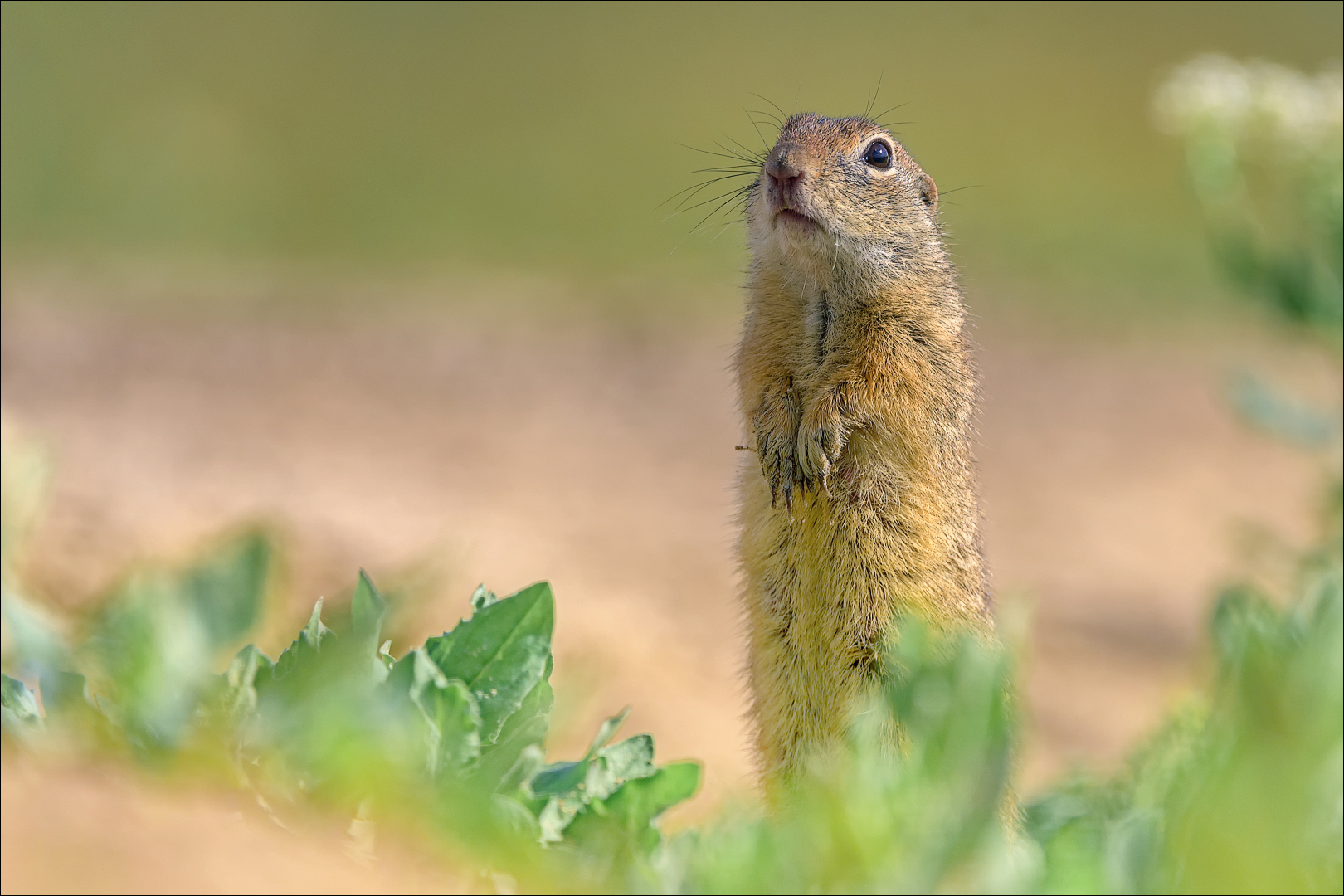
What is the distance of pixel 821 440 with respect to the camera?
10.2 feet

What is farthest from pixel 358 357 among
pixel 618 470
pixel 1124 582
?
pixel 1124 582

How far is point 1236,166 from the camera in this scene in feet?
16.3

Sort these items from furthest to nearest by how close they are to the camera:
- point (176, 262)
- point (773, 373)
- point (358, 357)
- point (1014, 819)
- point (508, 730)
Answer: point (176, 262) < point (358, 357) < point (773, 373) < point (1014, 819) < point (508, 730)

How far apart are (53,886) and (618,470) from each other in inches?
317

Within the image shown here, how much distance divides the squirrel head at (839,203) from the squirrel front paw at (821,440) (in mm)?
434

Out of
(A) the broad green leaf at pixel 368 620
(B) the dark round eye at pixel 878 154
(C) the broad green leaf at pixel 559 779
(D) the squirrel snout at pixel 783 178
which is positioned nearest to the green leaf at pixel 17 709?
(A) the broad green leaf at pixel 368 620

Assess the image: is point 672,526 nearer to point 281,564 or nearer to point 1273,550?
point 1273,550

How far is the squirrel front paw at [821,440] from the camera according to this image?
119 inches

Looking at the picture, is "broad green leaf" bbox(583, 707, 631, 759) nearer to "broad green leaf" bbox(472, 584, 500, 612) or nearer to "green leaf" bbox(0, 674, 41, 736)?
"broad green leaf" bbox(472, 584, 500, 612)

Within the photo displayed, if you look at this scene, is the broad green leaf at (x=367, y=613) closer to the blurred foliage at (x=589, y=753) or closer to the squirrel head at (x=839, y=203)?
the blurred foliage at (x=589, y=753)

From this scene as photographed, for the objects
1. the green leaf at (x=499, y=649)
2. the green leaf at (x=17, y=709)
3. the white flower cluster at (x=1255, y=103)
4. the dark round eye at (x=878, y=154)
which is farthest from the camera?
the white flower cluster at (x=1255, y=103)

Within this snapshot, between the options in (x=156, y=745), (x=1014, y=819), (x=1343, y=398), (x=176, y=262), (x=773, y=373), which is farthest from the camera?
(x=176, y=262)

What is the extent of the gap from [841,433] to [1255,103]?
8.91 feet

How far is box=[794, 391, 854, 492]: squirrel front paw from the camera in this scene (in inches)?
119
